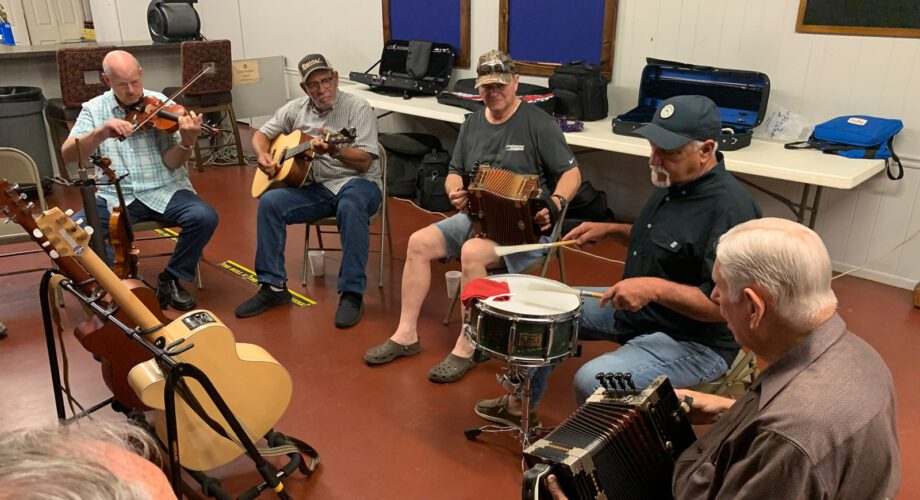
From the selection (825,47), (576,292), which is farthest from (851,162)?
(576,292)

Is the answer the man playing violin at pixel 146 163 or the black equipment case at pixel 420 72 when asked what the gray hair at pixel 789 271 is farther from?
the black equipment case at pixel 420 72

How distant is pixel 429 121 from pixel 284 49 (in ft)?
7.05

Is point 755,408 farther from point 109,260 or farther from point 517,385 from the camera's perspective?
point 109,260

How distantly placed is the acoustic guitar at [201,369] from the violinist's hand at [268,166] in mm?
1502

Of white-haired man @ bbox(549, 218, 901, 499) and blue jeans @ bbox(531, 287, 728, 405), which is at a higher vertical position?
white-haired man @ bbox(549, 218, 901, 499)

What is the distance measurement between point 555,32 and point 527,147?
1.87m

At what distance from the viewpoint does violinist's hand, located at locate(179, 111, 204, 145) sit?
10.5ft

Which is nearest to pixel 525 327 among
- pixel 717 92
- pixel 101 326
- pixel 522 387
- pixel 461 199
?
pixel 522 387

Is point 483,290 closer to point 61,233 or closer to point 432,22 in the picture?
point 61,233

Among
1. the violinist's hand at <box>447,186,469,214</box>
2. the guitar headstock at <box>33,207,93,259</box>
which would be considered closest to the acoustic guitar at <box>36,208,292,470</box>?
the guitar headstock at <box>33,207,93,259</box>

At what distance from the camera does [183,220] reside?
3359 millimetres

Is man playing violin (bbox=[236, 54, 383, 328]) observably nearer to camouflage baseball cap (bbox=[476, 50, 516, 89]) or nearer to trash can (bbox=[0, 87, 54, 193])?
camouflage baseball cap (bbox=[476, 50, 516, 89])

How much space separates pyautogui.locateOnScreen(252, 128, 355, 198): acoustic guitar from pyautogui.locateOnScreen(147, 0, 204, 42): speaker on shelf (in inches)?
118

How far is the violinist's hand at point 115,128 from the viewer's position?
308cm
